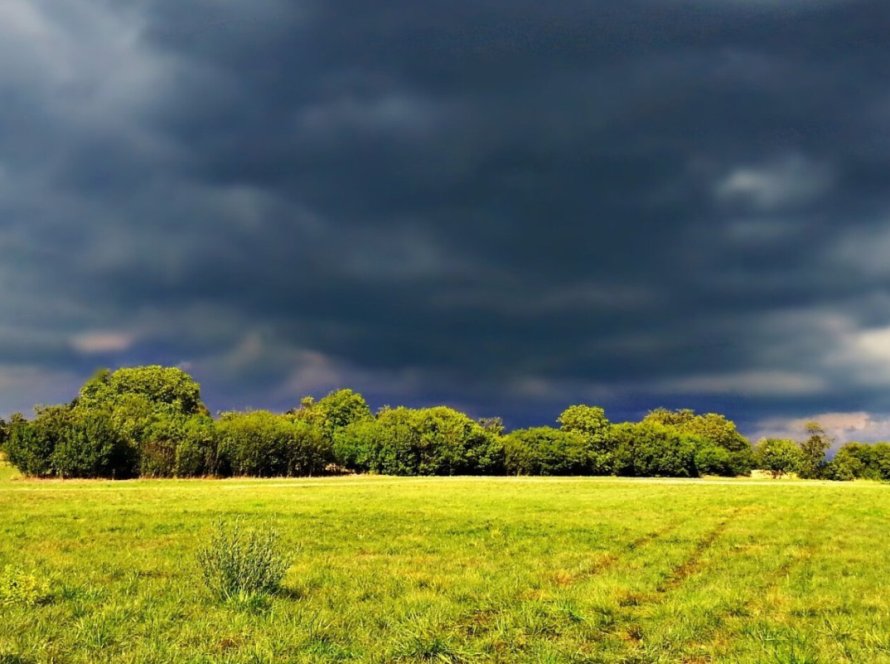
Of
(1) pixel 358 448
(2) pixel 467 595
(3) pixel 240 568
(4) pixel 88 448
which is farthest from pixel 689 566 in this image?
(1) pixel 358 448

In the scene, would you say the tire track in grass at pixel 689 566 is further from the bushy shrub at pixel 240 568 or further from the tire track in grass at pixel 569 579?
the bushy shrub at pixel 240 568

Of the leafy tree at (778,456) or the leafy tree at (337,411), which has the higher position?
the leafy tree at (337,411)

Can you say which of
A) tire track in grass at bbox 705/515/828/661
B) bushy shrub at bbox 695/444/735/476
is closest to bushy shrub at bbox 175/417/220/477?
tire track in grass at bbox 705/515/828/661

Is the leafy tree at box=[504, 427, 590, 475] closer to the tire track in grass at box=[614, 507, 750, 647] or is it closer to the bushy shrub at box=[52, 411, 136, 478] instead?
the bushy shrub at box=[52, 411, 136, 478]

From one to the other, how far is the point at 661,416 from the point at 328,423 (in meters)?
90.6

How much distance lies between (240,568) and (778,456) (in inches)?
5795

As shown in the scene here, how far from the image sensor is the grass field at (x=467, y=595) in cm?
818

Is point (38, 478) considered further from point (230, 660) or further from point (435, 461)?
point (230, 660)

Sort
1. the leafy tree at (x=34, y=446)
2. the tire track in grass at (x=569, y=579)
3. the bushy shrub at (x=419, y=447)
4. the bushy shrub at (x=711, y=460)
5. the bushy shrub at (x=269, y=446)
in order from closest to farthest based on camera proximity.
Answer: the tire track in grass at (x=569, y=579)
the leafy tree at (x=34, y=446)
the bushy shrub at (x=269, y=446)
the bushy shrub at (x=419, y=447)
the bushy shrub at (x=711, y=460)

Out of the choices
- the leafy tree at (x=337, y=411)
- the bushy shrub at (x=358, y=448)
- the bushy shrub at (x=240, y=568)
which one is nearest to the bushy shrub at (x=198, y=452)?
the bushy shrub at (x=358, y=448)

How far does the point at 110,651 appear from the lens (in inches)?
302

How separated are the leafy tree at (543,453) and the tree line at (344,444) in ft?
0.68

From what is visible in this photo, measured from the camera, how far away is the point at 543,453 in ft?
355

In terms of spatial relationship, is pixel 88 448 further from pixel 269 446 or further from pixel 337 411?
pixel 337 411
